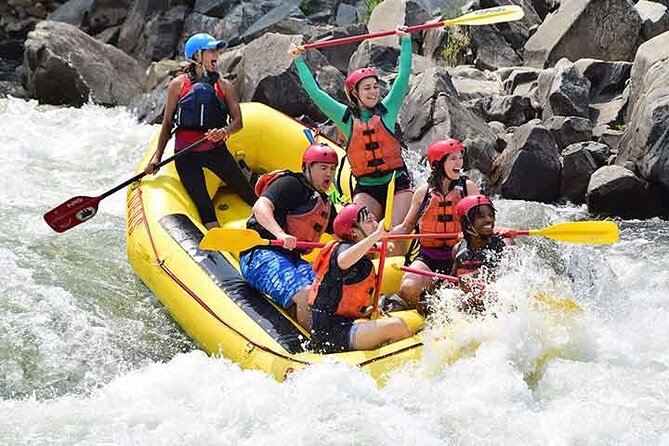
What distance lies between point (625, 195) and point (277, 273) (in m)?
3.85

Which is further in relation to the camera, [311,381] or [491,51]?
[491,51]

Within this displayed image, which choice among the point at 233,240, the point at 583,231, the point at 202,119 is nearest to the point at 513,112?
the point at 202,119

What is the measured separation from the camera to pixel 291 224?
16.5ft

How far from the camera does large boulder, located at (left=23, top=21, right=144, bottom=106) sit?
1147 cm

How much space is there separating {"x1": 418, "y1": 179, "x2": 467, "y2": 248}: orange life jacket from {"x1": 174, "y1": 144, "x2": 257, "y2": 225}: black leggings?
1.48 metres

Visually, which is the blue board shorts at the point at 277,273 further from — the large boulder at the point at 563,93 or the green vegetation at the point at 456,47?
the green vegetation at the point at 456,47

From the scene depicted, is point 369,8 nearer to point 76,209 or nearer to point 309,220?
point 76,209

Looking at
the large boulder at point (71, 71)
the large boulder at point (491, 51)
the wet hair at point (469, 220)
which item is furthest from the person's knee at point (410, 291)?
the large boulder at point (71, 71)

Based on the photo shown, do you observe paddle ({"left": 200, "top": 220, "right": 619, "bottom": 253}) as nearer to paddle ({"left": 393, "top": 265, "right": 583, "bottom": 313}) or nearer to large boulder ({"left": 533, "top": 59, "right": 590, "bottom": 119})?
paddle ({"left": 393, "top": 265, "right": 583, "bottom": 313})

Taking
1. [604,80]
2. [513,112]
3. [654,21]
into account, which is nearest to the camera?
[513,112]

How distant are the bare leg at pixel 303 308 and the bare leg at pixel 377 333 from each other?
1.12 feet

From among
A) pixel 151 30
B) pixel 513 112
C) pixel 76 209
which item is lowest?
pixel 151 30

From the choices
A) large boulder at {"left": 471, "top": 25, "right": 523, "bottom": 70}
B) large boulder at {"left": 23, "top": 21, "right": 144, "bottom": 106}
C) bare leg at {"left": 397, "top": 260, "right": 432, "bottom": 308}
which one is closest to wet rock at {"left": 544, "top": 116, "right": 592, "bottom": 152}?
large boulder at {"left": 471, "top": 25, "right": 523, "bottom": 70}

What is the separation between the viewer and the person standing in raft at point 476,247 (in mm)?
4629
